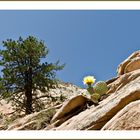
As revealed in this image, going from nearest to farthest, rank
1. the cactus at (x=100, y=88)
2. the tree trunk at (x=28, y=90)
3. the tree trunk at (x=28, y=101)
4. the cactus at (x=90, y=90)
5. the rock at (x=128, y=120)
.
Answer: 1. the rock at (x=128, y=120)
2. the cactus at (x=90, y=90)
3. the cactus at (x=100, y=88)
4. the tree trunk at (x=28, y=101)
5. the tree trunk at (x=28, y=90)

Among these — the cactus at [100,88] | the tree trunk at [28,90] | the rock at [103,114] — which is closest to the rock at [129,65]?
the tree trunk at [28,90]

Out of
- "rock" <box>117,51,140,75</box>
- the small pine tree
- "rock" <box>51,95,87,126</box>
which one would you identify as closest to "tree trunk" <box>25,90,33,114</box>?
the small pine tree

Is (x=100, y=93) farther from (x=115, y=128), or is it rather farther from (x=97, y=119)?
(x=115, y=128)

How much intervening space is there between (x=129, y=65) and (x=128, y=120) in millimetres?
7650

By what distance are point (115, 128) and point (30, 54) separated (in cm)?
1012

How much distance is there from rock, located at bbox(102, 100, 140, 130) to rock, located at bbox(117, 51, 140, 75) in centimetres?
674

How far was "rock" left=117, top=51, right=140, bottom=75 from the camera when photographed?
1191 cm

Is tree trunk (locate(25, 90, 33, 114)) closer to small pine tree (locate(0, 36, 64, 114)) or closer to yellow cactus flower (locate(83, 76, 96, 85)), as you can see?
small pine tree (locate(0, 36, 64, 114))

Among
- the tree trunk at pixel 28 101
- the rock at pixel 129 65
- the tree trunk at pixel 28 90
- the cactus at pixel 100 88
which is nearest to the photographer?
the cactus at pixel 100 88

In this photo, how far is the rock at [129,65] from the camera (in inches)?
469

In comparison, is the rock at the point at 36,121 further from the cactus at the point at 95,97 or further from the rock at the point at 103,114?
the rock at the point at 103,114

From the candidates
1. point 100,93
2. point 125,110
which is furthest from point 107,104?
point 100,93

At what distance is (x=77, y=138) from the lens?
3895 mm

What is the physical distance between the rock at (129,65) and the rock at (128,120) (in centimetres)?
674
